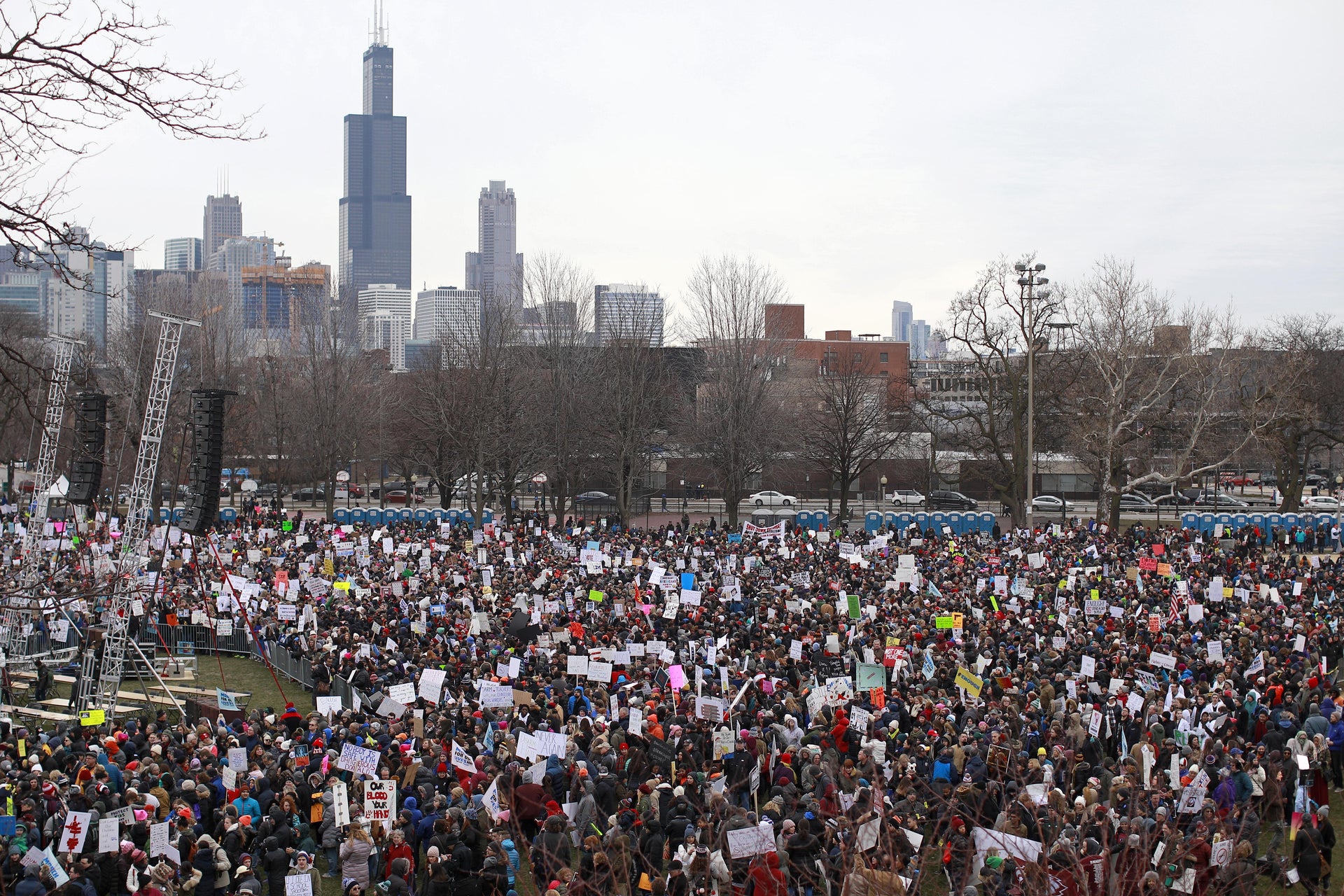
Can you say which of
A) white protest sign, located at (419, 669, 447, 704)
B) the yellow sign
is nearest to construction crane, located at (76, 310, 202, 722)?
white protest sign, located at (419, 669, 447, 704)

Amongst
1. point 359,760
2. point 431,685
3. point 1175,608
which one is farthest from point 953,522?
point 359,760

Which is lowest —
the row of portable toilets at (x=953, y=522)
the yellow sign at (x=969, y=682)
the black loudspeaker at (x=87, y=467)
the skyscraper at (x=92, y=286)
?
the yellow sign at (x=969, y=682)

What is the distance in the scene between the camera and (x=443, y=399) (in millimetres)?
49469

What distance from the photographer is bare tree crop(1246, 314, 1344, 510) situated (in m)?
48.8

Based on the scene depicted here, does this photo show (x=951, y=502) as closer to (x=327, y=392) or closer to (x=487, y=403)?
(x=487, y=403)

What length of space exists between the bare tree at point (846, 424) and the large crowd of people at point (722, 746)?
90.6ft

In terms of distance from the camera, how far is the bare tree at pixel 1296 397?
48781 millimetres

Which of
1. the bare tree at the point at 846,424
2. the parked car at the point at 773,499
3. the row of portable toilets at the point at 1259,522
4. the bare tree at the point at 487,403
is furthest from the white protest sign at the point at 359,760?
the parked car at the point at 773,499

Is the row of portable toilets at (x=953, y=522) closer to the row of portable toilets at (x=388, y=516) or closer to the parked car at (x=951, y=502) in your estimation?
the row of portable toilets at (x=388, y=516)

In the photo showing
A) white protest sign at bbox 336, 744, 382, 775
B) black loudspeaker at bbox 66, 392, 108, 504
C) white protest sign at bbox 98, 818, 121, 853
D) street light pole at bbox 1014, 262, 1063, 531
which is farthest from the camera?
street light pole at bbox 1014, 262, 1063, 531

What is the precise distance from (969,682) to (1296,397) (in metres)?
41.7

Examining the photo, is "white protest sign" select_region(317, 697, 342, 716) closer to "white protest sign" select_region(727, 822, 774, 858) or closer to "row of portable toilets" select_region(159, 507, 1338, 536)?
"white protest sign" select_region(727, 822, 774, 858)

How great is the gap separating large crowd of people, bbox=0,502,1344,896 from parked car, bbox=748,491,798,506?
3445 centimetres

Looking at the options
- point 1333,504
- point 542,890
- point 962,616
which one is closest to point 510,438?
point 962,616
